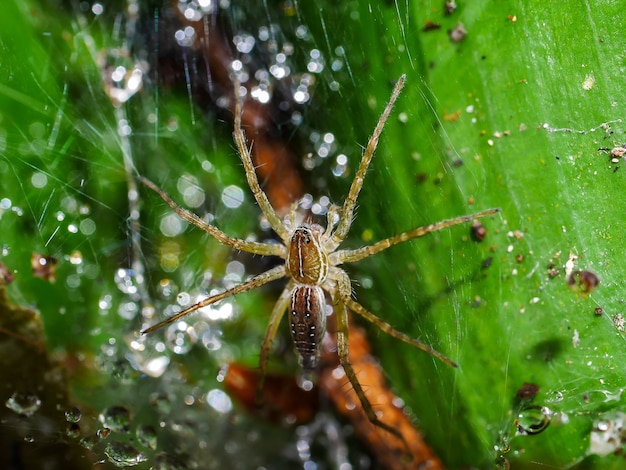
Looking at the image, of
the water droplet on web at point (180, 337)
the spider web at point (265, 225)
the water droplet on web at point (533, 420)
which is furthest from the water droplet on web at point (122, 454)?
the water droplet on web at point (533, 420)

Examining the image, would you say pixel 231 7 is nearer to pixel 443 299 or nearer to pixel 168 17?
pixel 168 17

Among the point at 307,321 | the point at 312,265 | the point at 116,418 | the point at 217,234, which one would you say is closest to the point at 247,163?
the point at 217,234

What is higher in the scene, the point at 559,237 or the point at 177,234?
the point at 177,234

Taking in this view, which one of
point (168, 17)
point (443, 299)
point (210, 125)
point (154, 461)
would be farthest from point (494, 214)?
point (168, 17)

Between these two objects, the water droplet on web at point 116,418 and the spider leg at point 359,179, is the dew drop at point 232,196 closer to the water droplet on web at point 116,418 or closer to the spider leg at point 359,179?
the spider leg at point 359,179

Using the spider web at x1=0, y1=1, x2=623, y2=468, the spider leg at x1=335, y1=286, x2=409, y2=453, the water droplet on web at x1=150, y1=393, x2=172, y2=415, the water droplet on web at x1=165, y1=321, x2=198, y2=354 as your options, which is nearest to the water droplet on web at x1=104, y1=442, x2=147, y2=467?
the spider web at x1=0, y1=1, x2=623, y2=468

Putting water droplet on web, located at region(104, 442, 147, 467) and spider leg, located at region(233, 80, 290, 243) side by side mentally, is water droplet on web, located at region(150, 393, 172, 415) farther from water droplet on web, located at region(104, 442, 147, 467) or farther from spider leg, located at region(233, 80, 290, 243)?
spider leg, located at region(233, 80, 290, 243)

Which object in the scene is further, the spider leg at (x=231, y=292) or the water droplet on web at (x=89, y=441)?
the spider leg at (x=231, y=292)
